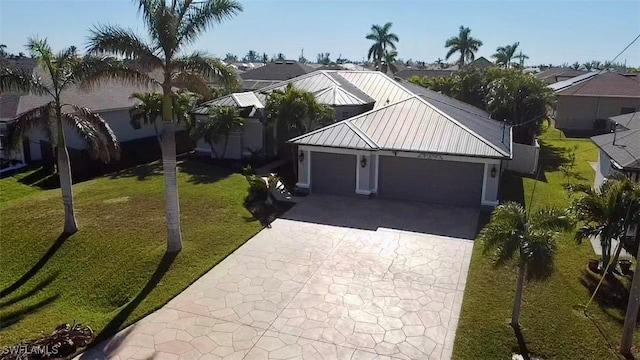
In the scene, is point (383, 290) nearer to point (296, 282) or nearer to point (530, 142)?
point (296, 282)

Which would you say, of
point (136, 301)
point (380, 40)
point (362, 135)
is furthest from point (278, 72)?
point (136, 301)

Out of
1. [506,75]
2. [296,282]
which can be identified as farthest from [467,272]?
[506,75]

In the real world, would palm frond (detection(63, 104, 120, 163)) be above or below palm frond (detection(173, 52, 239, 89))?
below

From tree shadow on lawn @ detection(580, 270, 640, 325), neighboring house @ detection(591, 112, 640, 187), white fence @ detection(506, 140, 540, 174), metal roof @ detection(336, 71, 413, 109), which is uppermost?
metal roof @ detection(336, 71, 413, 109)

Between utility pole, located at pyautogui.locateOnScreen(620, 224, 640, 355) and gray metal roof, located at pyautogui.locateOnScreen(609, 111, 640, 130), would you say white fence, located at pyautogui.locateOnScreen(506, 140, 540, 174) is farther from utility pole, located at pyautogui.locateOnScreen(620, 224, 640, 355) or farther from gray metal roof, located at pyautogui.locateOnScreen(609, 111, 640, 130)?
utility pole, located at pyautogui.locateOnScreen(620, 224, 640, 355)

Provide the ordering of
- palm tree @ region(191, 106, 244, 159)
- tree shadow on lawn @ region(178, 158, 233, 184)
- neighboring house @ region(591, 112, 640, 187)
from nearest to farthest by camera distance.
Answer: neighboring house @ region(591, 112, 640, 187)
tree shadow on lawn @ region(178, 158, 233, 184)
palm tree @ region(191, 106, 244, 159)

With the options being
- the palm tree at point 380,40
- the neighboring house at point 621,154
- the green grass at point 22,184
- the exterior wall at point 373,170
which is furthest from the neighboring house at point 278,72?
the neighboring house at point 621,154

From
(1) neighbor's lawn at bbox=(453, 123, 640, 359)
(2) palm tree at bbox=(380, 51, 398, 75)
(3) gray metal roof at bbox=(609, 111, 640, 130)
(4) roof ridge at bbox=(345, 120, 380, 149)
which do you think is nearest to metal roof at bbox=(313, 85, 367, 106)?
(4) roof ridge at bbox=(345, 120, 380, 149)
